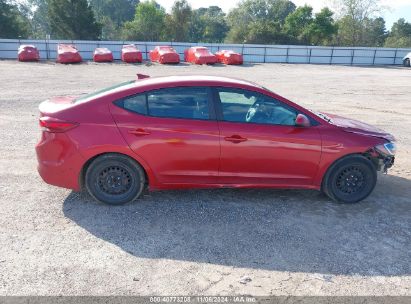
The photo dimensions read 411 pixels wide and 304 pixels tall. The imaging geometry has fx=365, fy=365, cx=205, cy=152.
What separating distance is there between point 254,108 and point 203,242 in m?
1.81

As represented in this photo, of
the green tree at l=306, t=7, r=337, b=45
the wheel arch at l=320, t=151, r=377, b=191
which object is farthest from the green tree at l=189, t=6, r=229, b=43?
the wheel arch at l=320, t=151, r=377, b=191

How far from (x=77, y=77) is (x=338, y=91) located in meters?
12.8

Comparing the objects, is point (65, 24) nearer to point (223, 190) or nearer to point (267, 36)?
point (267, 36)

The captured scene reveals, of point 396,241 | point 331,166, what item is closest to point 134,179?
point 331,166

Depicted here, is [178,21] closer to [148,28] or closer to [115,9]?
[148,28]

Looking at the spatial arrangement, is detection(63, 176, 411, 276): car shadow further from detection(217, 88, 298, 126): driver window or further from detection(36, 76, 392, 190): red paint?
detection(217, 88, 298, 126): driver window

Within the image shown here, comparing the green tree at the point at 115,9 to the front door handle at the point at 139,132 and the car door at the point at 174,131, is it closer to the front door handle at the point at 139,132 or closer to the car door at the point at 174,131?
the car door at the point at 174,131

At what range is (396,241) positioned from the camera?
13.3ft

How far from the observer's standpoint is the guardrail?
28938mm

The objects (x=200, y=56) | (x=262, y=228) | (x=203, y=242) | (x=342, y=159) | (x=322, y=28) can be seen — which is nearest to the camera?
A: (x=203, y=242)

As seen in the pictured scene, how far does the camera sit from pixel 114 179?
181 inches

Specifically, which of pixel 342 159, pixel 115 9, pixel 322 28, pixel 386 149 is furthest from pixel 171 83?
pixel 115 9

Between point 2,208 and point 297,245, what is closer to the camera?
point 297,245

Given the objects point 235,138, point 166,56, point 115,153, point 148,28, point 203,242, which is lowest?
point 203,242
